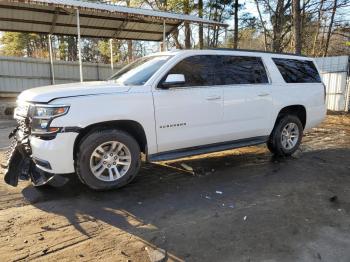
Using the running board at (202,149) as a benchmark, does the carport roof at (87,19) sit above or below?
above

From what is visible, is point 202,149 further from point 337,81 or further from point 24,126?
point 337,81

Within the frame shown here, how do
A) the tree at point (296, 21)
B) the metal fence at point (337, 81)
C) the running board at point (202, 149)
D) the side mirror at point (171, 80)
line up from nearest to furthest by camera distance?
the side mirror at point (171, 80)
the running board at point (202, 149)
the metal fence at point (337, 81)
the tree at point (296, 21)

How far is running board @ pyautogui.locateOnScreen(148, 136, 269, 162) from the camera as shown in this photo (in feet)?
17.6

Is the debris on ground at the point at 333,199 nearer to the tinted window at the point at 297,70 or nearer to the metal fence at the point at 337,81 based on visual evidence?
the tinted window at the point at 297,70

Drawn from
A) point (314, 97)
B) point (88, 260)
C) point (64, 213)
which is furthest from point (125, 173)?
point (314, 97)

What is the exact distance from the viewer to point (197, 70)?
5.67 m

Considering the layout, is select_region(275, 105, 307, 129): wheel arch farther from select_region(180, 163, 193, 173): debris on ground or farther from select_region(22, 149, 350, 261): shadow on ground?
select_region(180, 163, 193, 173): debris on ground

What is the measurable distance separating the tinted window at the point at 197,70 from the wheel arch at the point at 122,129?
39.9 inches

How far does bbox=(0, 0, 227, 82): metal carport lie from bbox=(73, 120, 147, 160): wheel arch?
7.38 metres

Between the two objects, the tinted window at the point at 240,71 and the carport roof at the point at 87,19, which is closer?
the tinted window at the point at 240,71

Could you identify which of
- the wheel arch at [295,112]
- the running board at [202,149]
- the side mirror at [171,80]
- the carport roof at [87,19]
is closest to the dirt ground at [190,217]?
the running board at [202,149]

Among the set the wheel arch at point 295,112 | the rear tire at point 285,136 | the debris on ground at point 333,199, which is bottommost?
the debris on ground at point 333,199

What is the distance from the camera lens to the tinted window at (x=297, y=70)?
6.93 metres

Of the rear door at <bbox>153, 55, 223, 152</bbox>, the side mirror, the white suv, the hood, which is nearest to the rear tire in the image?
the white suv
